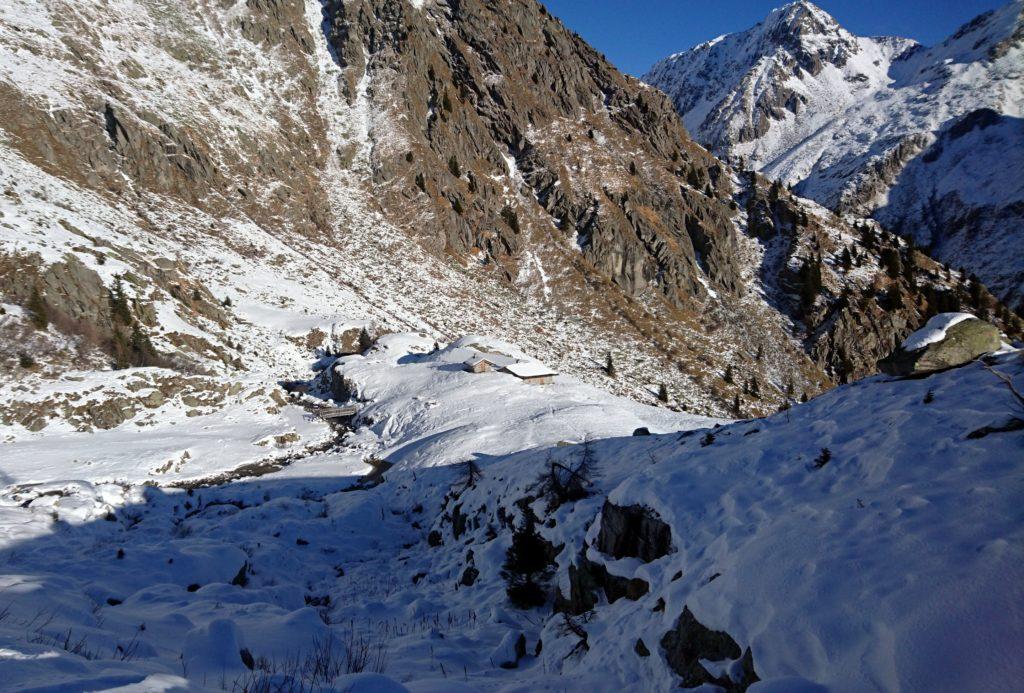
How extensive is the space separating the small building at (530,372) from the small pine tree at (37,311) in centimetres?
2638

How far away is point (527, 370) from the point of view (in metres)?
33.1

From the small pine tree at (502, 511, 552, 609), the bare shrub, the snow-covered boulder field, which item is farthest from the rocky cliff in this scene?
the bare shrub

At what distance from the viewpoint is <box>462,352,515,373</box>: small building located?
108 ft

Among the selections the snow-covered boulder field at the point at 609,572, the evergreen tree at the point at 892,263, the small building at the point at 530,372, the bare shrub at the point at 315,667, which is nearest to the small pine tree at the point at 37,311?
the snow-covered boulder field at the point at 609,572

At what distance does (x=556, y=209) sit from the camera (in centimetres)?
7169

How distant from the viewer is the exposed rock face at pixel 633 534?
23.5ft

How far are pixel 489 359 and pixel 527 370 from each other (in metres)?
3.08

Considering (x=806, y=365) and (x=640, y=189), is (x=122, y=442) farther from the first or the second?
(x=640, y=189)

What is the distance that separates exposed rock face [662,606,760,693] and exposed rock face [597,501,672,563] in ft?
6.14

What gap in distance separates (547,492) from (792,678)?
8.86m

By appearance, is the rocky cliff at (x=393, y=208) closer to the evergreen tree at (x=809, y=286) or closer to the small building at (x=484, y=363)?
the evergreen tree at (x=809, y=286)

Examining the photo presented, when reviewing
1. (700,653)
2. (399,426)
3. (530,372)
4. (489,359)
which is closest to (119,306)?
(399,426)

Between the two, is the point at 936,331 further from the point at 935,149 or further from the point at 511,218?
the point at 935,149

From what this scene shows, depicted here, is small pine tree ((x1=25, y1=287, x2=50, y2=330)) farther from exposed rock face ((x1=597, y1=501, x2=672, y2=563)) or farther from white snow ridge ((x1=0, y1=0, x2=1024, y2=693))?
exposed rock face ((x1=597, y1=501, x2=672, y2=563))
